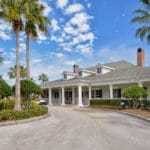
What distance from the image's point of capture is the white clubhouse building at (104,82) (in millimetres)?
27016

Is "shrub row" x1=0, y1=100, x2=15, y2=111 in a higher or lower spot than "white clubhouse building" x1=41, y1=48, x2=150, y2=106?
lower

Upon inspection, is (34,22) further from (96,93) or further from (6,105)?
(96,93)

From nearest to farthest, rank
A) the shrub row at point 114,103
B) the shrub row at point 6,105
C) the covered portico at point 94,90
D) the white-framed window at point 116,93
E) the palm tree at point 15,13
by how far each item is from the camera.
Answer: the palm tree at point 15,13, the shrub row at point 6,105, the shrub row at point 114,103, the covered portico at point 94,90, the white-framed window at point 116,93

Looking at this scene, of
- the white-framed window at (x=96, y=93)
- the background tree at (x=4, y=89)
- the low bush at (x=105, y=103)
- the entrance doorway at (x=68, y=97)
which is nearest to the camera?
the background tree at (x=4, y=89)

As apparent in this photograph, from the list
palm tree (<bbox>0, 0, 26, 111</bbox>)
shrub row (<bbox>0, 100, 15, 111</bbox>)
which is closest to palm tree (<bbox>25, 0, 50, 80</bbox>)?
palm tree (<bbox>0, 0, 26, 111</bbox>)

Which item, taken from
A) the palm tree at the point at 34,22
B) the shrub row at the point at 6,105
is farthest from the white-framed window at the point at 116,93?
the shrub row at the point at 6,105

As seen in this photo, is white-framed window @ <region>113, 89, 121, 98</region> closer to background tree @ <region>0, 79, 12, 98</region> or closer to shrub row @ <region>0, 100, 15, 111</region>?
shrub row @ <region>0, 100, 15, 111</region>

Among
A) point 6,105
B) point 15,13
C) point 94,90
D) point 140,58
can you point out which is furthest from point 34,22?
point 140,58

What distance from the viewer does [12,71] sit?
6744 centimetres

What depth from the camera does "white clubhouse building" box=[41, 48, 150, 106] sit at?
88.6ft

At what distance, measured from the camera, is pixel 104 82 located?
97.5 ft

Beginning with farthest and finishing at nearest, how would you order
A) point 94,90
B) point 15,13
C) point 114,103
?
A: 1. point 94,90
2. point 114,103
3. point 15,13

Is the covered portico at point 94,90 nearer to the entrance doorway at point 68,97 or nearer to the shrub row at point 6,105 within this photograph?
the entrance doorway at point 68,97

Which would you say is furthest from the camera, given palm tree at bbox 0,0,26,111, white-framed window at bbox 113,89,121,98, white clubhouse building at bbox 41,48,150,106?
white-framed window at bbox 113,89,121,98
